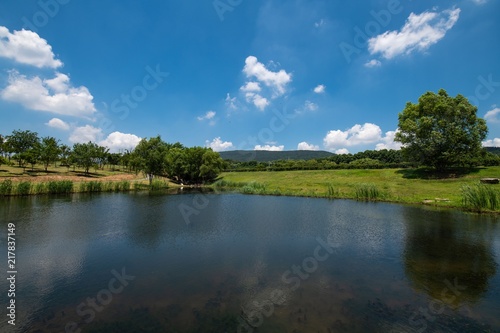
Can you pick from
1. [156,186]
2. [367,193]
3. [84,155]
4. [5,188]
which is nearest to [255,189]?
[367,193]

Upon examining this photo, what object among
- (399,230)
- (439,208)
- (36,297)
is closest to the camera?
(36,297)

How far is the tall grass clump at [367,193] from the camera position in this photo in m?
42.4

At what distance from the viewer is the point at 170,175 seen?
8031 cm

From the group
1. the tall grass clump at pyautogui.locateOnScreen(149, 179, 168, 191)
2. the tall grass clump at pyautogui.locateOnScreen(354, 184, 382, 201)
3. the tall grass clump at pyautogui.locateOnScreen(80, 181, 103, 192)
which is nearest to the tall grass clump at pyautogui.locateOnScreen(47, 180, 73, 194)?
the tall grass clump at pyautogui.locateOnScreen(80, 181, 103, 192)

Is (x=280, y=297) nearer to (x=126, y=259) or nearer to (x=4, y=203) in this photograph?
(x=126, y=259)

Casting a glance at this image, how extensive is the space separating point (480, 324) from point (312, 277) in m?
6.71

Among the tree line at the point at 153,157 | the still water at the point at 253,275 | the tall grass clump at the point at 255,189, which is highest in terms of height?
the tree line at the point at 153,157

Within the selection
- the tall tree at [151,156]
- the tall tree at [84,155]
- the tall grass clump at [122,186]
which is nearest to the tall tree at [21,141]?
the tall tree at [84,155]

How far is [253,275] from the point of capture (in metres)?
13.8

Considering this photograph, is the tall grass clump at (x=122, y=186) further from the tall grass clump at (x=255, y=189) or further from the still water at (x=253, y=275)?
the still water at (x=253, y=275)

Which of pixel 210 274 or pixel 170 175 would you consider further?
pixel 170 175

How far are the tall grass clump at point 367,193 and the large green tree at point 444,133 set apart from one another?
18.9 m

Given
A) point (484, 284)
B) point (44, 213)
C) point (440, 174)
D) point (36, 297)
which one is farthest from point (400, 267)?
point (440, 174)

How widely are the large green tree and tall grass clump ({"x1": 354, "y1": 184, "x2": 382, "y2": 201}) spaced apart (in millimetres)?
18921
